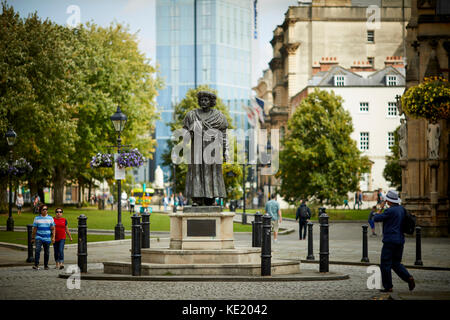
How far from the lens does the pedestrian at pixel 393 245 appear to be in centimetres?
1279

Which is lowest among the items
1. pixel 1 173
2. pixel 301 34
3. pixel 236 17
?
pixel 1 173

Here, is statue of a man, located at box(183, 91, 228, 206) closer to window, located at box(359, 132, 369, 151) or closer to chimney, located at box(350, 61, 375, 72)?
window, located at box(359, 132, 369, 151)

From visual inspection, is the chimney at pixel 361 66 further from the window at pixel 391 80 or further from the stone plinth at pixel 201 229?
the stone plinth at pixel 201 229

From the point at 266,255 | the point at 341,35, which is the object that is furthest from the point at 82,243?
the point at 341,35

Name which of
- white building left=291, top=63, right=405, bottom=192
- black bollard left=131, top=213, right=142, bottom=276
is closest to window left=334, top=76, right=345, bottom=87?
white building left=291, top=63, right=405, bottom=192

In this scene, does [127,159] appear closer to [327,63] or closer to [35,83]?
[35,83]

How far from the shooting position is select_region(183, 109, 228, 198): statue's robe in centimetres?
1636

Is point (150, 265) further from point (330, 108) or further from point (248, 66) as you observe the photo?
point (248, 66)

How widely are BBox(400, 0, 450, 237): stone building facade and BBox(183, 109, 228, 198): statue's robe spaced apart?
16.6m

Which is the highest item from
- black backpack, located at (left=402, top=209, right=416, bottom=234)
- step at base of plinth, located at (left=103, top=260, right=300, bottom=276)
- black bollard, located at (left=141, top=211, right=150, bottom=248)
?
black backpack, located at (left=402, top=209, right=416, bottom=234)

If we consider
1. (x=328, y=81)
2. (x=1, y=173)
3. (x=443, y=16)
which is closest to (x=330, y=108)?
(x=328, y=81)

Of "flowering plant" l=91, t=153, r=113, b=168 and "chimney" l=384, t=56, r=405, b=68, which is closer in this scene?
"flowering plant" l=91, t=153, r=113, b=168

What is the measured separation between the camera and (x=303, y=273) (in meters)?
16.1

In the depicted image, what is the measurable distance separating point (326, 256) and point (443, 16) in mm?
18649
